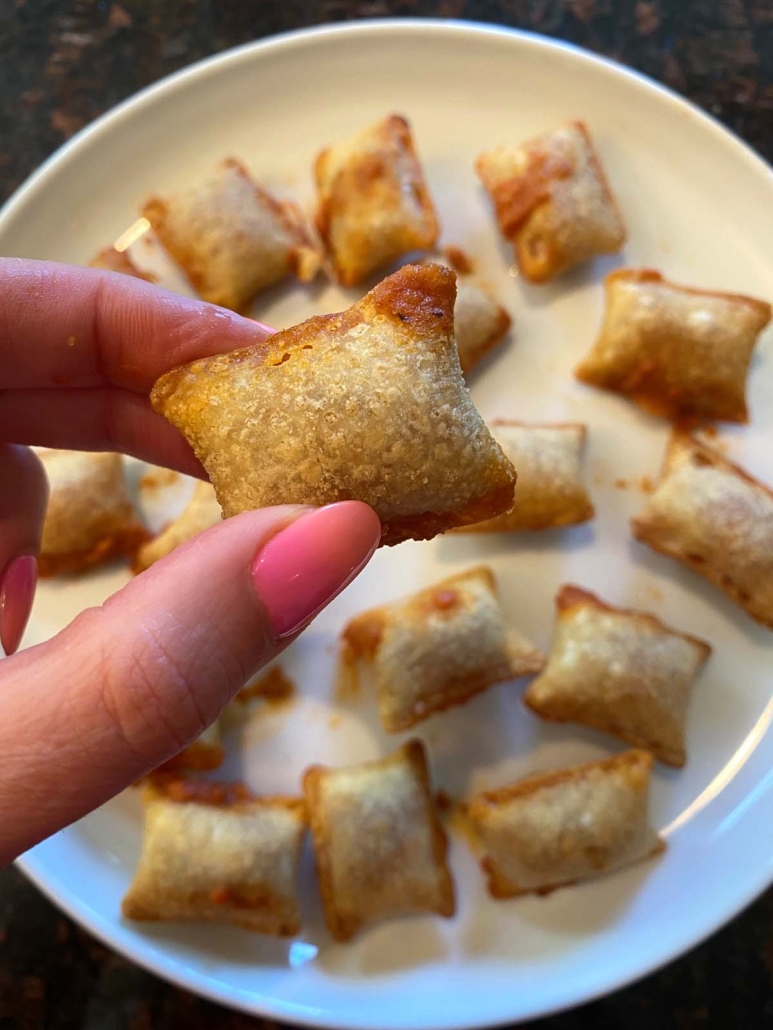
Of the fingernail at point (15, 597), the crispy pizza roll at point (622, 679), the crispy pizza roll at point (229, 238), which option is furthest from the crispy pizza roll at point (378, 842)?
the crispy pizza roll at point (229, 238)

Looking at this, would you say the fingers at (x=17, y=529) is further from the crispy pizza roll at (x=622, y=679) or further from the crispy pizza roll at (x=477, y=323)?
the crispy pizza roll at (x=622, y=679)

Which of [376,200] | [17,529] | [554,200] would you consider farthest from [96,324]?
[554,200]

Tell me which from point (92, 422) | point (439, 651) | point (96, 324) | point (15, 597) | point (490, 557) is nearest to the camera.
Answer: point (96, 324)

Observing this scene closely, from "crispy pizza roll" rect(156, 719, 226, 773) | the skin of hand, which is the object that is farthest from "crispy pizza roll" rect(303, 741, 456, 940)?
the skin of hand

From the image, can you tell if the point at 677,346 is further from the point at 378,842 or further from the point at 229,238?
the point at 378,842

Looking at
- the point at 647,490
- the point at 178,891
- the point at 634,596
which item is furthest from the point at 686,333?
the point at 178,891

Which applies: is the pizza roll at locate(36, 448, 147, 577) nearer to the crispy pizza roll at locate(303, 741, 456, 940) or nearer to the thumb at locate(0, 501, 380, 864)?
the crispy pizza roll at locate(303, 741, 456, 940)

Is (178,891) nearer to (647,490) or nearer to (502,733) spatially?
(502,733)
